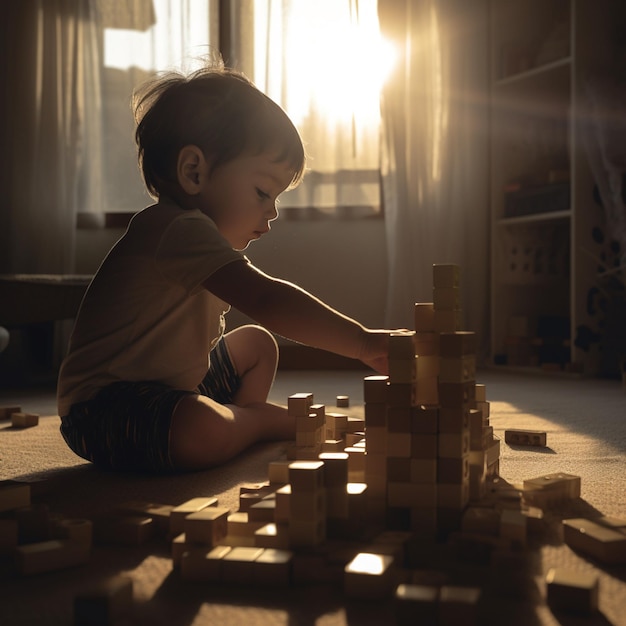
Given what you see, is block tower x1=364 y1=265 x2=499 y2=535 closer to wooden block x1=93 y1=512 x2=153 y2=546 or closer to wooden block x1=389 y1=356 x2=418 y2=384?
wooden block x1=389 y1=356 x2=418 y2=384

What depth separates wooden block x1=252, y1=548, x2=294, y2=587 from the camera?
62cm

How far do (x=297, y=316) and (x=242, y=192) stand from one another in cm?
30

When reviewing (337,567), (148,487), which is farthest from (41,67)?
Result: (337,567)

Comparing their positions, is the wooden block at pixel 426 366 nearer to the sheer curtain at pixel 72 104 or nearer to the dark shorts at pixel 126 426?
the dark shorts at pixel 126 426

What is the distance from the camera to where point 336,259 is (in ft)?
9.96

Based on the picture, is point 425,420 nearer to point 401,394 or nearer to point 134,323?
point 401,394

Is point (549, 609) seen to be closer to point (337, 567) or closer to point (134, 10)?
point (337, 567)

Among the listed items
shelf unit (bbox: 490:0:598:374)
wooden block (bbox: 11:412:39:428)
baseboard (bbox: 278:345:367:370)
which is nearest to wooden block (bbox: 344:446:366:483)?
wooden block (bbox: 11:412:39:428)

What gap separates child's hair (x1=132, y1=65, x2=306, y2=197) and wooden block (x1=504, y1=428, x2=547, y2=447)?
61 centimetres

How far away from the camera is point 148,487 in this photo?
1010 millimetres

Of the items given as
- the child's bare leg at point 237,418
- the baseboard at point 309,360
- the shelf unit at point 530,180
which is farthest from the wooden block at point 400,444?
the baseboard at point 309,360

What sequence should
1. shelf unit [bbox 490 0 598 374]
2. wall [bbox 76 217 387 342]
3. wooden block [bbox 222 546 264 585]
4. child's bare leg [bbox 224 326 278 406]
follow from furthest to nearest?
wall [bbox 76 217 387 342]
shelf unit [bbox 490 0 598 374]
child's bare leg [bbox 224 326 278 406]
wooden block [bbox 222 546 264 585]

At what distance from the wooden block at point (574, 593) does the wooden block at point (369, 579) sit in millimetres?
128

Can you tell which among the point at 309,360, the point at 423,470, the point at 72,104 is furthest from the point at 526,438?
the point at 72,104
